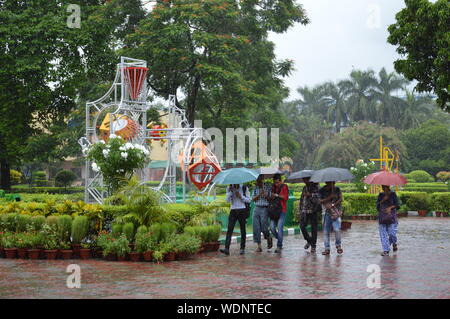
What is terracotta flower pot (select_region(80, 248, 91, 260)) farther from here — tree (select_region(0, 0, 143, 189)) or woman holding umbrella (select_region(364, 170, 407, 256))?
tree (select_region(0, 0, 143, 189))

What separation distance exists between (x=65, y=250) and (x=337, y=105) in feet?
213

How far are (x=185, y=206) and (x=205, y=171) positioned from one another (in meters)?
8.71

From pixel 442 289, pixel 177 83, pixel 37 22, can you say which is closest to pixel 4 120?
pixel 37 22

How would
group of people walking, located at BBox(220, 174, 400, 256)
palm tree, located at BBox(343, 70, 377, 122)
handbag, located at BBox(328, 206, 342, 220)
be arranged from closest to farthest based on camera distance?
group of people walking, located at BBox(220, 174, 400, 256) < handbag, located at BBox(328, 206, 342, 220) < palm tree, located at BBox(343, 70, 377, 122)

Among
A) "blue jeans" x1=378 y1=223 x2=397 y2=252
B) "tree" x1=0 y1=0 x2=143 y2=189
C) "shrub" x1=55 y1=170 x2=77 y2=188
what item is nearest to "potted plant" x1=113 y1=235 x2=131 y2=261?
"blue jeans" x1=378 y1=223 x2=397 y2=252

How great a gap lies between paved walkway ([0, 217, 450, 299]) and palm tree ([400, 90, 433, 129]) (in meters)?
56.8

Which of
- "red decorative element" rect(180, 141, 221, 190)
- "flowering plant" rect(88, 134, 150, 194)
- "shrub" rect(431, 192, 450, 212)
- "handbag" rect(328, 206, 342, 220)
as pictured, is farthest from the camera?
"shrub" rect(431, 192, 450, 212)

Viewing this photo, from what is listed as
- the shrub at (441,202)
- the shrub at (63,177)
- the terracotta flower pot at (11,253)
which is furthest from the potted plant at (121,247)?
the shrub at (63,177)

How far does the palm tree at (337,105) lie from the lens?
7475 centimetres

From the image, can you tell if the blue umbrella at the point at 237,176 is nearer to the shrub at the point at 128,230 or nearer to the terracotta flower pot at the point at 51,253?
the shrub at the point at 128,230

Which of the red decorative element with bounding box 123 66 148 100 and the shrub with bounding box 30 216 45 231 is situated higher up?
the red decorative element with bounding box 123 66 148 100

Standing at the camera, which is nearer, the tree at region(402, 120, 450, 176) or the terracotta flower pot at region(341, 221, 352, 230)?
the terracotta flower pot at region(341, 221, 352, 230)

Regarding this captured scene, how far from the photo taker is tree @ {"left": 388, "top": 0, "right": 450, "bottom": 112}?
17.6 m

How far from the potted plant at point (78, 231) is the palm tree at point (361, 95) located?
61.3 m
